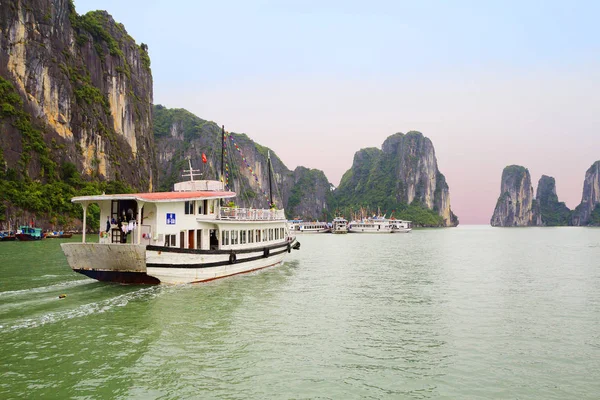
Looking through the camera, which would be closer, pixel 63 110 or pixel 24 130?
pixel 24 130

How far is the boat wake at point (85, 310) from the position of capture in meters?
14.2

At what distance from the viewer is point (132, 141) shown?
12006cm

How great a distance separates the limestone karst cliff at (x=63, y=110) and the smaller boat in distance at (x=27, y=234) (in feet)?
18.3

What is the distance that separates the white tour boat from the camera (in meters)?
20.7

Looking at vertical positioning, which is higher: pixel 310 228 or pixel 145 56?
pixel 145 56

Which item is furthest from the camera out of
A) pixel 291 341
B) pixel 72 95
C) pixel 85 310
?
pixel 72 95

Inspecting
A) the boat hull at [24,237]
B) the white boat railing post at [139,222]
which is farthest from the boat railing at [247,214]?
the boat hull at [24,237]

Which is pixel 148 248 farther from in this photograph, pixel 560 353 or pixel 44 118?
pixel 44 118

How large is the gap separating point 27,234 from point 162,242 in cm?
4974

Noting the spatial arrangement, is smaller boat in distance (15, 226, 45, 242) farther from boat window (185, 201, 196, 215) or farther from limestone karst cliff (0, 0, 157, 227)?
boat window (185, 201, 196, 215)

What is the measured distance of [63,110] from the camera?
91562 mm

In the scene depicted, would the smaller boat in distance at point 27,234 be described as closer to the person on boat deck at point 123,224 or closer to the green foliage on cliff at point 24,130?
the green foliage on cliff at point 24,130

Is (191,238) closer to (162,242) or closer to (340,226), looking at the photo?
(162,242)

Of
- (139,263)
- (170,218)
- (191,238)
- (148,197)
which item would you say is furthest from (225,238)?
(139,263)
